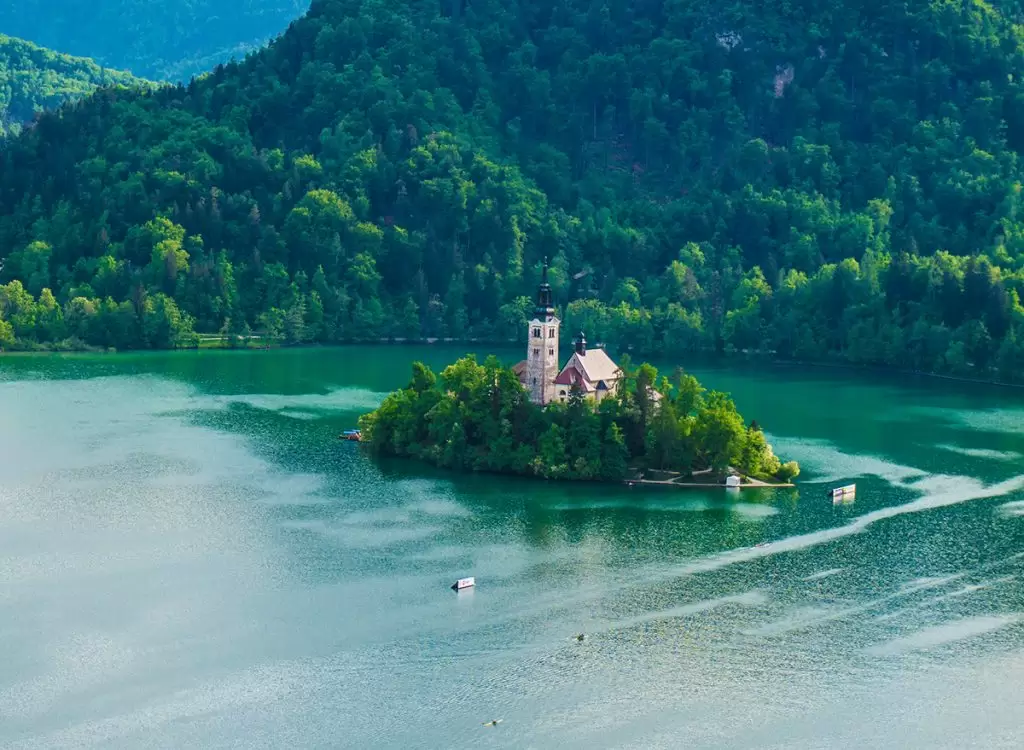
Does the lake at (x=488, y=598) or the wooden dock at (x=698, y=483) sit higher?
the wooden dock at (x=698, y=483)

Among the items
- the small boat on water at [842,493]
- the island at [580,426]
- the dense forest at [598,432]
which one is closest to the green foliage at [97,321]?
the island at [580,426]

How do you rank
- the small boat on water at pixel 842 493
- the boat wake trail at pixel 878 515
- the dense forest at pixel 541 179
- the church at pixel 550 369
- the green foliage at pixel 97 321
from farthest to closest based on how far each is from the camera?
the dense forest at pixel 541 179 < the green foliage at pixel 97 321 < the church at pixel 550 369 < the small boat on water at pixel 842 493 < the boat wake trail at pixel 878 515

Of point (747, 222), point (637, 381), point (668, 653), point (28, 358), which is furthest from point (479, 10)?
point (668, 653)

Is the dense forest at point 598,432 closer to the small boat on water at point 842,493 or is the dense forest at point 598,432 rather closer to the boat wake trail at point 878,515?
the small boat on water at point 842,493

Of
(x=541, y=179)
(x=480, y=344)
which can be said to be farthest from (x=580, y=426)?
(x=541, y=179)

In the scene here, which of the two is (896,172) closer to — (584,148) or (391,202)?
(584,148)

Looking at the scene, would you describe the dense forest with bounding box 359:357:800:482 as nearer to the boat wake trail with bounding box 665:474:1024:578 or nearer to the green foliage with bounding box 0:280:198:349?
the boat wake trail with bounding box 665:474:1024:578
